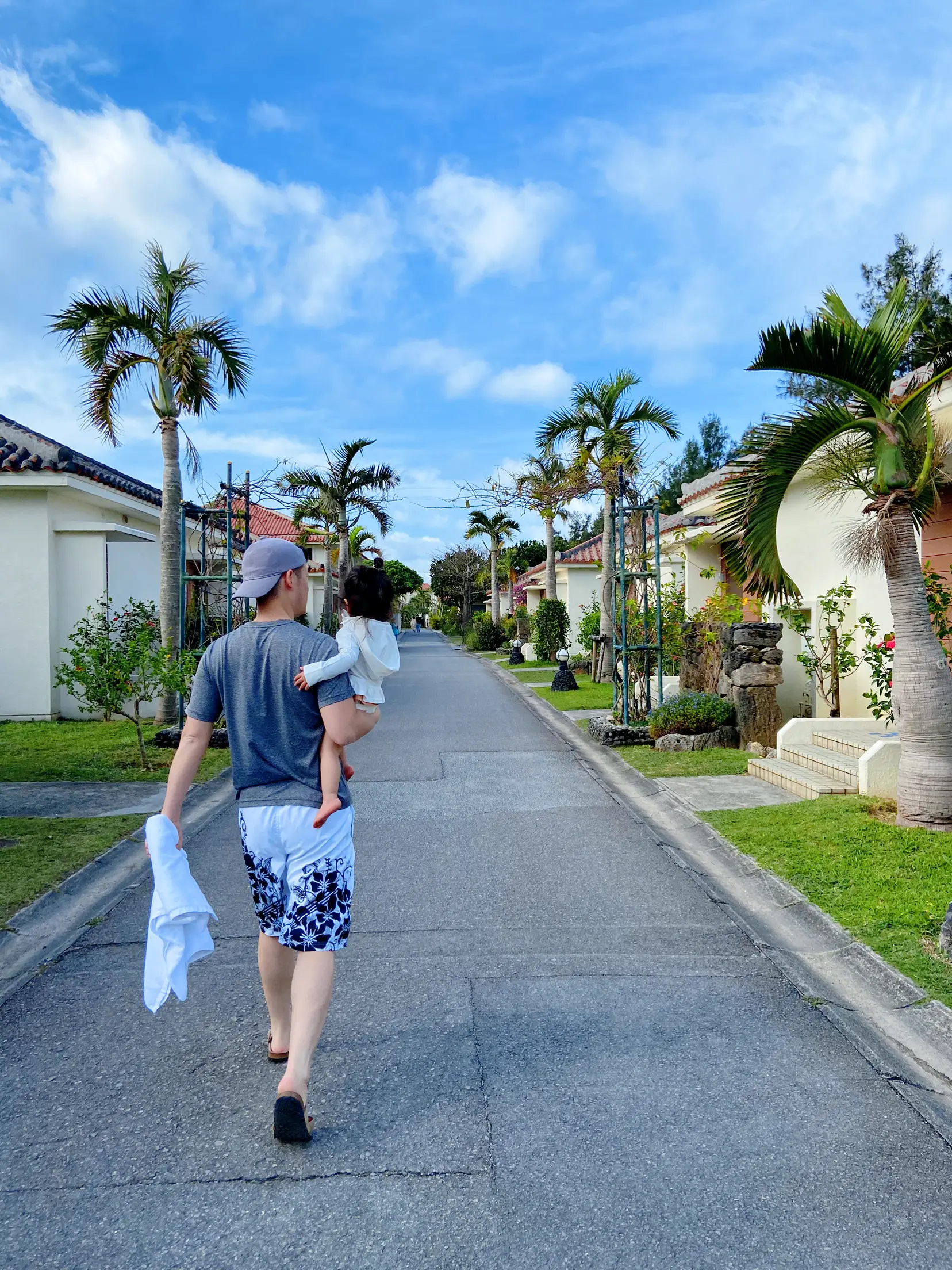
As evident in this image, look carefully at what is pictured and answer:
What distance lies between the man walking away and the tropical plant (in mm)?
61772

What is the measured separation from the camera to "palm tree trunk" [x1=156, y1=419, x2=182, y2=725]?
1347 cm

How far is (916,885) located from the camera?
555 centimetres

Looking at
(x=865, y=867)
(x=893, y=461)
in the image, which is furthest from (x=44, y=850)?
(x=893, y=461)

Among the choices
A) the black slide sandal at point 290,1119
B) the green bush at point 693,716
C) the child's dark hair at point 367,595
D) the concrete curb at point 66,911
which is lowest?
the black slide sandal at point 290,1119

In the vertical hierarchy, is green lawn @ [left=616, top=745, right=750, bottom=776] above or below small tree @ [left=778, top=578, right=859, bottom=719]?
below

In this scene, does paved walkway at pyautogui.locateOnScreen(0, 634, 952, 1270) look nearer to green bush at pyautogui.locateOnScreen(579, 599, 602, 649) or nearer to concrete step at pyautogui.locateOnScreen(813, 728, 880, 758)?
concrete step at pyautogui.locateOnScreen(813, 728, 880, 758)

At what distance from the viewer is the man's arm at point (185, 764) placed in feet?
10.8

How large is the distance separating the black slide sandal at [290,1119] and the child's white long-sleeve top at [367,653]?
1.28m

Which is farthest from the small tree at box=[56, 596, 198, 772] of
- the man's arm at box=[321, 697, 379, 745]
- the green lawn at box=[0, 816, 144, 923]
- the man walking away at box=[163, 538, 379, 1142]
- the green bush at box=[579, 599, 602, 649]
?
the green bush at box=[579, 599, 602, 649]

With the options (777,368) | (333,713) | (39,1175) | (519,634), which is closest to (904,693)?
(777,368)

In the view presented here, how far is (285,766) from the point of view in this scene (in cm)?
326

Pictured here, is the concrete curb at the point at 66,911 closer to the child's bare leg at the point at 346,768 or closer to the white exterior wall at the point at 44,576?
the child's bare leg at the point at 346,768

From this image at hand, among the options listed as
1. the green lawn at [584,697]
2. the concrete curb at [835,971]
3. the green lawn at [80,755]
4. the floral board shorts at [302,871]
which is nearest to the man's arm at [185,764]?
the floral board shorts at [302,871]

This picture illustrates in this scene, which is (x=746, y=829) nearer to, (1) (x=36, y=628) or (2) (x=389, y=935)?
(2) (x=389, y=935)
